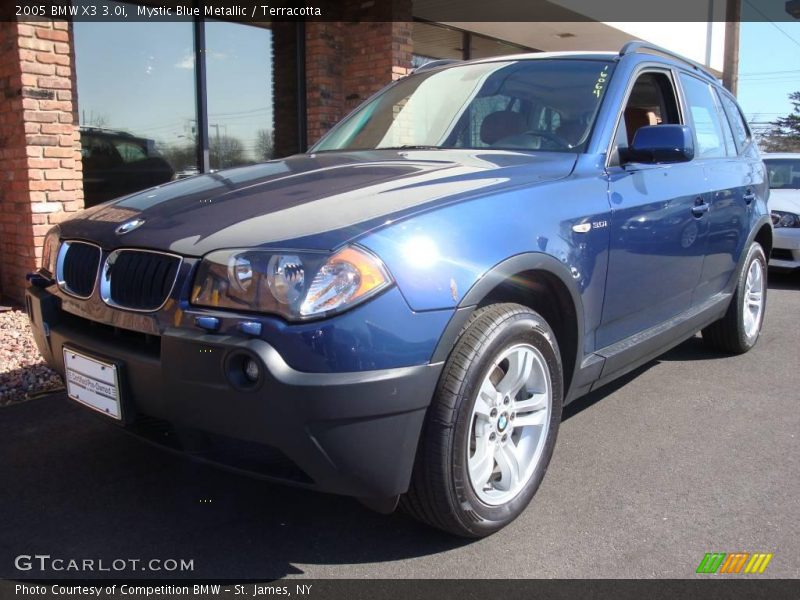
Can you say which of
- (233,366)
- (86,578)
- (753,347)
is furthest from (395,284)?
(753,347)

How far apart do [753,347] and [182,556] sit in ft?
14.8

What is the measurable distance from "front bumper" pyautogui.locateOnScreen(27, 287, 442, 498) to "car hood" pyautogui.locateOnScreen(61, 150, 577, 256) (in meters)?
0.34

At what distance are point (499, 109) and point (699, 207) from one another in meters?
1.22

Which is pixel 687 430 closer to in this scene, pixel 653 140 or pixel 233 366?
pixel 653 140

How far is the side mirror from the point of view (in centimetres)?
312

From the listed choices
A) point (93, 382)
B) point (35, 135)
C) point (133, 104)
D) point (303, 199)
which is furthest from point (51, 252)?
point (133, 104)

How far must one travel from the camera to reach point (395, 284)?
81.4 inches

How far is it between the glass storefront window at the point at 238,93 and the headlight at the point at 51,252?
518 cm

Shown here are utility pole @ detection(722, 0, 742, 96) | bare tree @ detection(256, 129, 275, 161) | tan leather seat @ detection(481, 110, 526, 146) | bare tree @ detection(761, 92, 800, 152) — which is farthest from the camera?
bare tree @ detection(761, 92, 800, 152)

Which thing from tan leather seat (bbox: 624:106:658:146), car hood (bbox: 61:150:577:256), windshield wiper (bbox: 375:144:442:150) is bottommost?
car hood (bbox: 61:150:577:256)

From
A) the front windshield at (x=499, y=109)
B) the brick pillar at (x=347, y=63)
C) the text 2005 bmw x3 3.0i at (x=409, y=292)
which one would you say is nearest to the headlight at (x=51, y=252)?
the text 2005 bmw x3 3.0i at (x=409, y=292)

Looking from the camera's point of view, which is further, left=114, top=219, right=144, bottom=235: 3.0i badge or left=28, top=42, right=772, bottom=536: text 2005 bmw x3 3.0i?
left=114, top=219, right=144, bottom=235: 3.0i badge

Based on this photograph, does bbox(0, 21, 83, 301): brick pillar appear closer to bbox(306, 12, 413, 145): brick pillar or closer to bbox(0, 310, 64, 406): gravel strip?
bbox(0, 310, 64, 406): gravel strip

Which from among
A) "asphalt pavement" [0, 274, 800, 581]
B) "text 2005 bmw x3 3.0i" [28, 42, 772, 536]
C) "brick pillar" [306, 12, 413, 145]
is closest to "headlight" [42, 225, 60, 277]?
"text 2005 bmw x3 3.0i" [28, 42, 772, 536]
